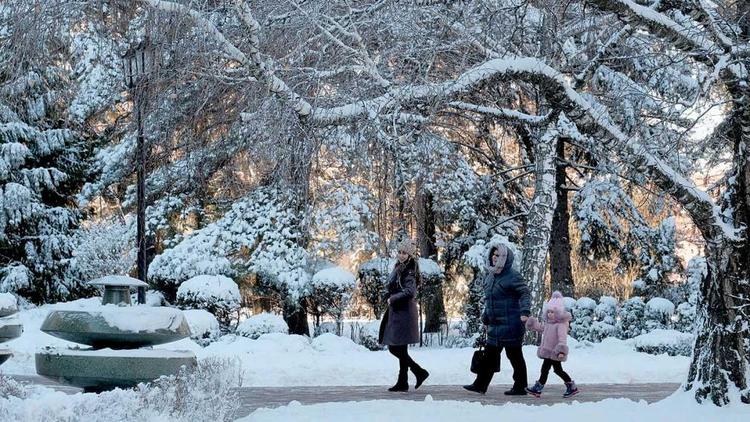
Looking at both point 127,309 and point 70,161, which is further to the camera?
point 70,161

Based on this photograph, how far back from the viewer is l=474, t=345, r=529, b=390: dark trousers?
12.0 metres

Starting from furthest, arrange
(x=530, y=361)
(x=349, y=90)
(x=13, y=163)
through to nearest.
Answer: (x=13, y=163), (x=530, y=361), (x=349, y=90)

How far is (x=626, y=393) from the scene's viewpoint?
1342 cm

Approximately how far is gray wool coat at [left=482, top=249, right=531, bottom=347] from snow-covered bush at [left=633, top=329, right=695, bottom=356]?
8337 millimetres

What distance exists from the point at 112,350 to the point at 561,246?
15.8m

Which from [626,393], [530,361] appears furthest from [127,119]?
[626,393]

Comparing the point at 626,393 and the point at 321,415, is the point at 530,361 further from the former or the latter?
the point at 321,415

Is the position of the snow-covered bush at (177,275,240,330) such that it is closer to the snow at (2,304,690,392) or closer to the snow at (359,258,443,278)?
the snow at (2,304,690,392)

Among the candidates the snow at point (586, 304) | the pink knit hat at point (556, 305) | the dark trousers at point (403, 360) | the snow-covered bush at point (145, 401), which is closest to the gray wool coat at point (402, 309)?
the dark trousers at point (403, 360)

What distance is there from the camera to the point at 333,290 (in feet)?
69.3

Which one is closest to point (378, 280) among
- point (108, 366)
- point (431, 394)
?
point (431, 394)

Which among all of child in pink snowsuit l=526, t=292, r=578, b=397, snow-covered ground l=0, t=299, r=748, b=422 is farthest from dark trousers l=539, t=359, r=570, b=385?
snow-covered ground l=0, t=299, r=748, b=422

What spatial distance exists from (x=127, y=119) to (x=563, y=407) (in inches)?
696

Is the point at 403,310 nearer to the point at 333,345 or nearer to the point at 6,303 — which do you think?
the point at 6,303
